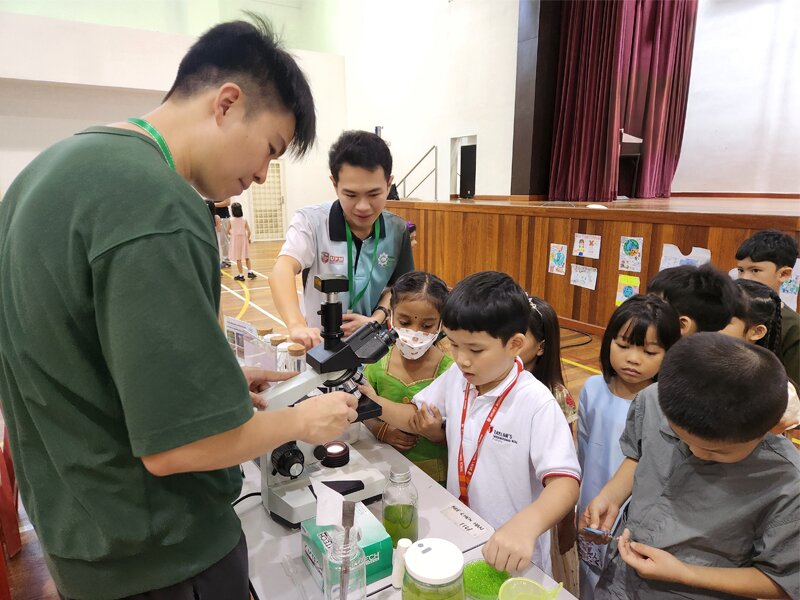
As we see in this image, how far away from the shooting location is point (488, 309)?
123 cm

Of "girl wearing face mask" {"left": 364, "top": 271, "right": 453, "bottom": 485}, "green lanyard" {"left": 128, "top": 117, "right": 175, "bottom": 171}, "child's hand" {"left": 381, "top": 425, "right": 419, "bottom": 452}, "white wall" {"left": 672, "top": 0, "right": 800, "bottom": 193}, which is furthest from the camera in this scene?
"white wall" {"left": 672, "top": 0, "right": 800, "bottom": 193}

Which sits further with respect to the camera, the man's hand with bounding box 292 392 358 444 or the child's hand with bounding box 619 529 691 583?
the child's hand with bounding box 619 529 691 583

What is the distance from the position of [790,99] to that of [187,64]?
380 inches

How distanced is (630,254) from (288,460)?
376 centimetres

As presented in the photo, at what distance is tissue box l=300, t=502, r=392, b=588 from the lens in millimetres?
897

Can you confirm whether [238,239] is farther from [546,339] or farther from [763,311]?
[763,311]

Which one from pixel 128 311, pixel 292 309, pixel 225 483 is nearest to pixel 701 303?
pixel 292 309

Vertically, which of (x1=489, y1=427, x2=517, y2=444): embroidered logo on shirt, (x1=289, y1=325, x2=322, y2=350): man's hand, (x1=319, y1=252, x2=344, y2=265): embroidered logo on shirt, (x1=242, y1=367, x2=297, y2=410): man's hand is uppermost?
(x1=319, y1=252, x2=344, y2=265): embroidered logo on shirt

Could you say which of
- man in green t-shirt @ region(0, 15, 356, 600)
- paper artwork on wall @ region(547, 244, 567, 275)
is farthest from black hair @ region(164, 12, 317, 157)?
paper artwork on wall @ region(547, 244, 567, 275)

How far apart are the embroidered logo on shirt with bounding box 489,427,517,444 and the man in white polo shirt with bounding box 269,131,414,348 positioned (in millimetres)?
724

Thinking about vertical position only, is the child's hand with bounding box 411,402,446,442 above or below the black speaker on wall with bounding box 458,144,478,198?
below

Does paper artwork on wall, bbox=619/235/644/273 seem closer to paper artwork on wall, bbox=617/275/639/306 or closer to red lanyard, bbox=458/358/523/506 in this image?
paper artwork on wall, bbox=617/275/639/306

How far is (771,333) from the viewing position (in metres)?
2.04

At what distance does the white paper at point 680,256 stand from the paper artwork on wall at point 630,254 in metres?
0.19
